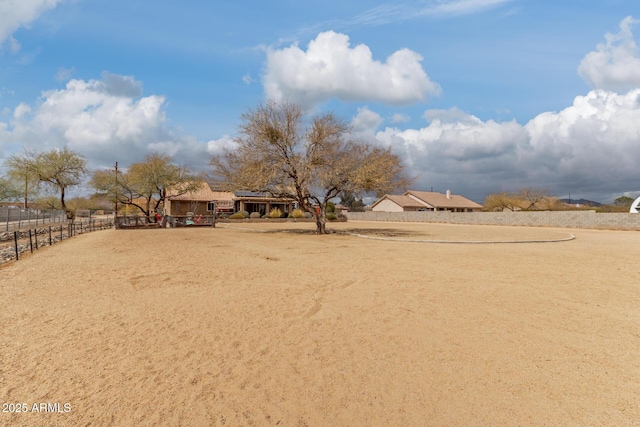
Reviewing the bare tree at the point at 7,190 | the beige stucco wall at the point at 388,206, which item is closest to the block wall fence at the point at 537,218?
the beige stucco wall at the point at 388,206

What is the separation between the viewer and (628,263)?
455 inches

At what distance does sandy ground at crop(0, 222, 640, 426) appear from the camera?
3.39 metres

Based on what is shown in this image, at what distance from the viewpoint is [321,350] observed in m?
4.66

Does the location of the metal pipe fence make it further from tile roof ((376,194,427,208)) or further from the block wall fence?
tile roof ((376,194,427,208))

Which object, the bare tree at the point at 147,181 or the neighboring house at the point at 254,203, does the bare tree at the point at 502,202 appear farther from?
the bare tree at the point at 147,181

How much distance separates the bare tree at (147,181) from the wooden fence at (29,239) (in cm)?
850

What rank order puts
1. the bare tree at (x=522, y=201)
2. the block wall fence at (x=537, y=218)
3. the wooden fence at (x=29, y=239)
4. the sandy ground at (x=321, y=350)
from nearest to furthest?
the sandy ground at (x=321, y=350)
the wooden fence at (x=29, y=239)
the block wall fence at (x=537, y=218)
the bare tree at (x=522, y=201)

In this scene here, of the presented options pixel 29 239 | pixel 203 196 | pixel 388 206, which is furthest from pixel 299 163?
pixel 388 206

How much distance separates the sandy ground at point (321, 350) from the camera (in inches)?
134

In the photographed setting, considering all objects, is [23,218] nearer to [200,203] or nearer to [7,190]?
[7,190]

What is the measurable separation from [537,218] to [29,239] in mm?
44930

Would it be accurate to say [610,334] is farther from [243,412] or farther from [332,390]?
[243,412]

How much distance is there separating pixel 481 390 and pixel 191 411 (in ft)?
9.34

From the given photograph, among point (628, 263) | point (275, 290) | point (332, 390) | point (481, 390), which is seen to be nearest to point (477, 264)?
point (628, 263)
